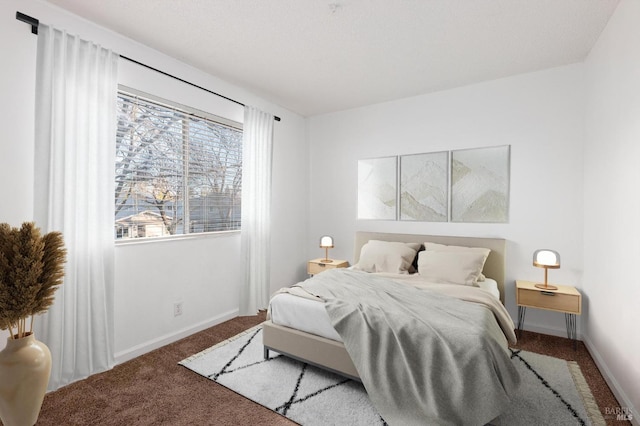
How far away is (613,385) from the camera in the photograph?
84.6 inches

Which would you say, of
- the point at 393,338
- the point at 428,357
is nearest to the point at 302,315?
the point at 393,338

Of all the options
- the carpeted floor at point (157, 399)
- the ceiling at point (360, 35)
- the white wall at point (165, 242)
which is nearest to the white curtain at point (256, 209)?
the white wall at point (165, 242)

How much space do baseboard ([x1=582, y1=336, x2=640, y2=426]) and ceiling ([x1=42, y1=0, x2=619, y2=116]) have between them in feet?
8.65

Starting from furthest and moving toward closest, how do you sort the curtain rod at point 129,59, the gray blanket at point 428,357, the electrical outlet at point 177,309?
the electrical outlet at point 177,309 < the curtain rod at point 129,59 < the gray blanket at point 428,357

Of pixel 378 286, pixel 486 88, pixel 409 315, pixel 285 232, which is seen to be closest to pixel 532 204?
pixel 486 88

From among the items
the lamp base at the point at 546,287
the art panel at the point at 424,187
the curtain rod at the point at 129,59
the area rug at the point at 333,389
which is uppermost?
the curtain rod at the point at 129,59

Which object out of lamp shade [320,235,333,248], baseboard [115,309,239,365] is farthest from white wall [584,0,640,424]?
baseboard [115,309,239,365]

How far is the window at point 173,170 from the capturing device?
2.65m

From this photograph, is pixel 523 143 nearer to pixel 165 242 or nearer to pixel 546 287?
pixel 546 287

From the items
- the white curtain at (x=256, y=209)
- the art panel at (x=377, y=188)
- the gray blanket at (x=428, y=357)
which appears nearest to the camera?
the gray blanket at (x=428, y=357)

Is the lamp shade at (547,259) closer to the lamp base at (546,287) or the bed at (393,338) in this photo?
the lamp base at (546,287)

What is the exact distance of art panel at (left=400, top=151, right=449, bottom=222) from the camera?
370 centimetres

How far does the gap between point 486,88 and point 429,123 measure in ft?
2.27

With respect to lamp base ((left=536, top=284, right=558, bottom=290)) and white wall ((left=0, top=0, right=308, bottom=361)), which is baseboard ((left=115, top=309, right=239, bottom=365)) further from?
lamp base ((left=536, top=284, right=558, bottom=290))
